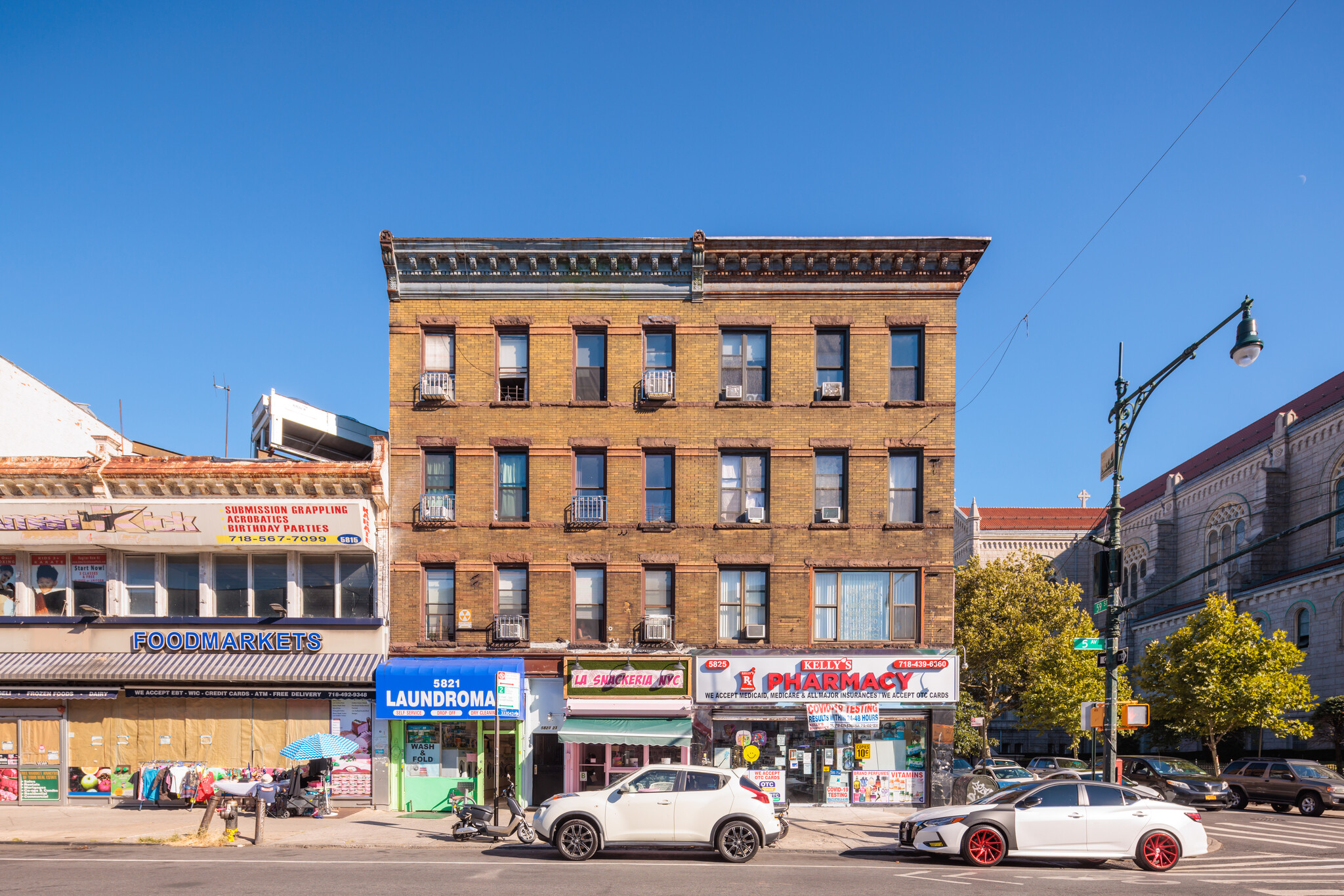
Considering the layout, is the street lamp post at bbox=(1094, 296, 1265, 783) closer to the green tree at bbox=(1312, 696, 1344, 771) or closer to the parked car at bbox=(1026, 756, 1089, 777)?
the parked car at bbox=(1026, 756, 1089, 777)

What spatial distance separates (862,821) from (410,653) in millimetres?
11485

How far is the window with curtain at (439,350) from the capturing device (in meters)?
23.7

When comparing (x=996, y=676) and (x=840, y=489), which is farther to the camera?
(x=996, y=676)

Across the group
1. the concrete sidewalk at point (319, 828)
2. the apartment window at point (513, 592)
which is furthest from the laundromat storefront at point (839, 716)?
the apartment window at point (513, 592)

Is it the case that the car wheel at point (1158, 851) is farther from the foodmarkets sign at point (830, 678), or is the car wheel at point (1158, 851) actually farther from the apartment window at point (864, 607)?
the apartment window at point (864, 607)

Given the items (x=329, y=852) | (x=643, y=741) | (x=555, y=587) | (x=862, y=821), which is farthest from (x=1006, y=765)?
(x=329, y=852)

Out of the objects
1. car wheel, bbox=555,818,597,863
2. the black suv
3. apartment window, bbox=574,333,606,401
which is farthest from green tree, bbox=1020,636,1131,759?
car wheel, bbox=555,818,597,863

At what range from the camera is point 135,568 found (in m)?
23.2

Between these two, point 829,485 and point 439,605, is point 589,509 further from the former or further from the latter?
point 829,485

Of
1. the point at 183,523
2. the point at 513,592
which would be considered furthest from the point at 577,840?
the point at 183,523

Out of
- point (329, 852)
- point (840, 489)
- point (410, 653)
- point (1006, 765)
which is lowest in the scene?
point (1006, 765)

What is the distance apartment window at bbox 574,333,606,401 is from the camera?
23.6 meters

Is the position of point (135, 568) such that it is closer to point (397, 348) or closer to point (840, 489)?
point (397, 348)

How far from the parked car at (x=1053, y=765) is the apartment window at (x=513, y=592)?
62.1 feet
